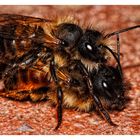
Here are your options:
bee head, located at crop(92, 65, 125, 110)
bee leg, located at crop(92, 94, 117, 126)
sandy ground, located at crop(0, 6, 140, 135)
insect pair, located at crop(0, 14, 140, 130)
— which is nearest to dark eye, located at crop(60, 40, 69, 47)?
insect pair, located at crop(0, 14, 140, 130)

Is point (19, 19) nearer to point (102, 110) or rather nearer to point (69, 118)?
point (69, 118)

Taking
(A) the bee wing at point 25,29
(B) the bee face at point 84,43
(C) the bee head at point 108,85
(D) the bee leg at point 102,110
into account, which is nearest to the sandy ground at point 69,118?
(D) the bee leg at point 102,110

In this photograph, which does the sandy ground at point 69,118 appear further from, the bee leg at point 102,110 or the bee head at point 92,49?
the bee head at point 92,49

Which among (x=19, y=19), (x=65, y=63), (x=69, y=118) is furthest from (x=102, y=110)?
(x=19, y=19)

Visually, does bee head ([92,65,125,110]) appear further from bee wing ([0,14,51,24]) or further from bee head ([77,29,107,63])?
bee wing ([0,14,51,24])

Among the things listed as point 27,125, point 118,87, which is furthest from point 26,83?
point 118,87

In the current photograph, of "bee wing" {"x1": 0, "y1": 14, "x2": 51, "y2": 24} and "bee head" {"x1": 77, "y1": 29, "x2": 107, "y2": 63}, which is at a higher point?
"bee wing" {"x1": 0, "y1": 14, "x2": 51, "y2": 24}

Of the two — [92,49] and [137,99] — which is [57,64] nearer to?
[92,49]
